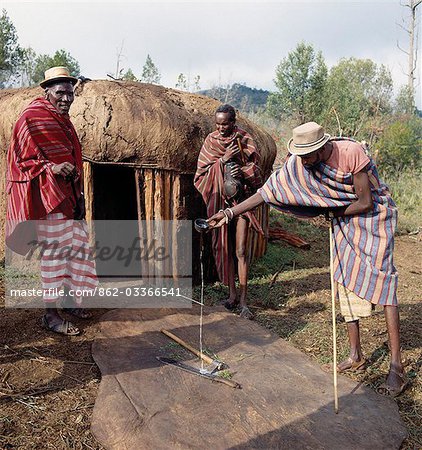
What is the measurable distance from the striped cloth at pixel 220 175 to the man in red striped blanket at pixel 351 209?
1.42 metres

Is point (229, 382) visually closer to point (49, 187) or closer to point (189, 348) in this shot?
point (189, 348)

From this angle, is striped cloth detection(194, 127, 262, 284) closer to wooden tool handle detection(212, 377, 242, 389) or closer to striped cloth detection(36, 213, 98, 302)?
striped cloth detection(36, 213, 98, 302)

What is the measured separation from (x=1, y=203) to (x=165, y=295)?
260 centimetres

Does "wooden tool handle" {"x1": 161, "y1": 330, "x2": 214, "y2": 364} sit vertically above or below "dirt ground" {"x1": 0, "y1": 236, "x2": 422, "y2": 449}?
above

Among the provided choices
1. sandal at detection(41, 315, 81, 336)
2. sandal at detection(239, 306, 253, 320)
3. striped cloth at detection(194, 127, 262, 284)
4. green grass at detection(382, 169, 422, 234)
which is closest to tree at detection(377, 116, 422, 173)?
green grass at detection(382, 169, 422, 234)

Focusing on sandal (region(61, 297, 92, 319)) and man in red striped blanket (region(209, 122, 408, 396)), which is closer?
man in red striped blanket (region(209, 122, 408, 396))

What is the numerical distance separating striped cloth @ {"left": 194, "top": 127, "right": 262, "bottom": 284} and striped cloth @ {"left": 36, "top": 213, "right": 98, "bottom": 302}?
1.37m

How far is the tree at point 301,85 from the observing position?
20047 millimetres

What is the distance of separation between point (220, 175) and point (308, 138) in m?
1.90

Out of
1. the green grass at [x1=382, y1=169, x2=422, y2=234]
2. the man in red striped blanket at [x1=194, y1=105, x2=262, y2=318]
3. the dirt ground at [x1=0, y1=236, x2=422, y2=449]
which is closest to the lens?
the dirt ground at [x1=0, y1=236, x2=422, y2=449]

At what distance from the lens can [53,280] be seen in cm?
400

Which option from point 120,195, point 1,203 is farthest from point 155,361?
point 120,195

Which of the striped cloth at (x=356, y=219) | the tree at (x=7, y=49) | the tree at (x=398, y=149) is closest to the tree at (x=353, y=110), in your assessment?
the tree at (x=398, y=149)

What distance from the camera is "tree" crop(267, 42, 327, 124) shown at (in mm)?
20047
